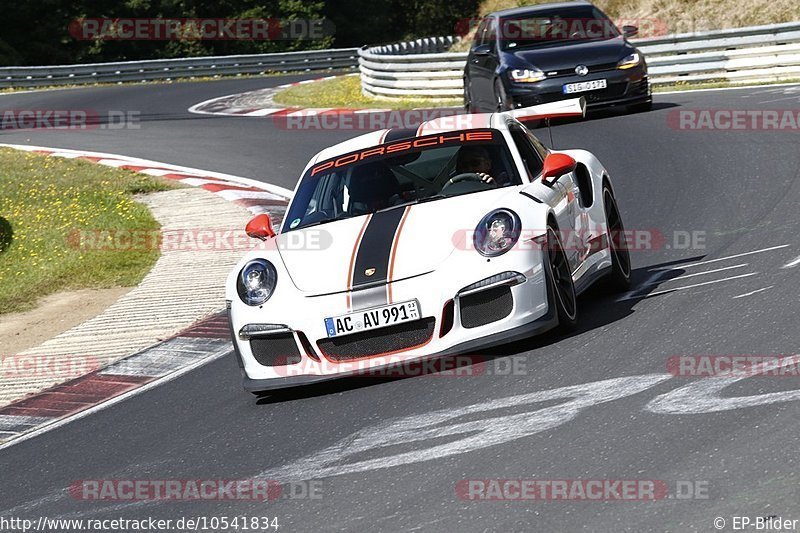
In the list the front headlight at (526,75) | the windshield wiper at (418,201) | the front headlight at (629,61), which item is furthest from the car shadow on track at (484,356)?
the front headlight at (526,75)

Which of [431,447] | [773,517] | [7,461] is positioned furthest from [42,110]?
[773,517]

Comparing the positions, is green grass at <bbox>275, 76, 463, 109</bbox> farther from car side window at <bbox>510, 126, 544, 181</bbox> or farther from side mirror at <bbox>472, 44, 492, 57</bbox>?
car side window at <bbox>510, 126, 544, 181</bbox>

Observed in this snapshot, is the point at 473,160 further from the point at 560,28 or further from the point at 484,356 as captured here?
the point at 560,28

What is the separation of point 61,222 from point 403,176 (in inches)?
319

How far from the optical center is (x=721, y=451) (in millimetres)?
4871

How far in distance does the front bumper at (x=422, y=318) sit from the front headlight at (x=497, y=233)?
0.37 ft

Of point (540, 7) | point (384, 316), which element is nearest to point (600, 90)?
point (540, 7)

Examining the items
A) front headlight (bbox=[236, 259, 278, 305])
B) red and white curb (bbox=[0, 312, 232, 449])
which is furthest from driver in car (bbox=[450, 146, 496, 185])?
red and white curb (bbox=[0, 312, 232, 449])

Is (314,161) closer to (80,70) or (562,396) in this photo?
(562,396)

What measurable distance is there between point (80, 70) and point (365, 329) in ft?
101

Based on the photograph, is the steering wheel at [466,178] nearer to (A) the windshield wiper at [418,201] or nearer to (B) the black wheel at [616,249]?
(A) the windshield wiper at [418,201]

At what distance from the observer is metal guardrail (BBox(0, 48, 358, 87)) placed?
35125mm

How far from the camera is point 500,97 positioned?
1806cm

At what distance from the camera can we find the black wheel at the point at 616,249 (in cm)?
830
